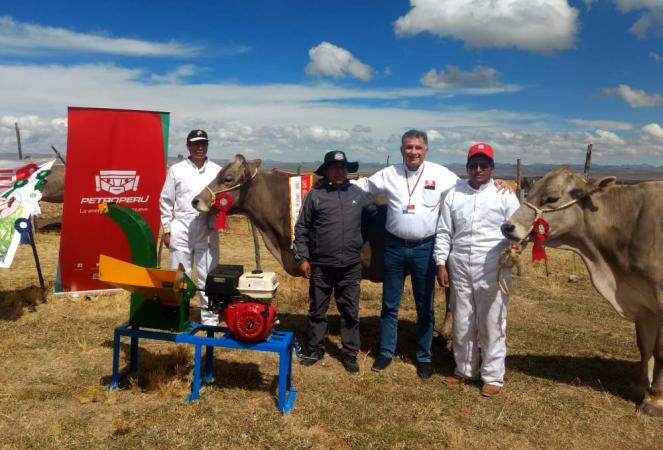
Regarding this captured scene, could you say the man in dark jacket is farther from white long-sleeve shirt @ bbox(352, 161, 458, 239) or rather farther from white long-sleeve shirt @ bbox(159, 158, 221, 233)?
white long-sleeve shirt @ bbox(159, 158, 221, 233)

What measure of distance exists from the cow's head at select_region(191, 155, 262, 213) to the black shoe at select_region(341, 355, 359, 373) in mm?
2157

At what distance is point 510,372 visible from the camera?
205 inches

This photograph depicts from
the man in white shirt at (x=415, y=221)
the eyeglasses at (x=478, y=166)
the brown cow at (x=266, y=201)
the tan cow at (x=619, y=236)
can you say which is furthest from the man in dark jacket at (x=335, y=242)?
the tan cow at (x=619, y=236)

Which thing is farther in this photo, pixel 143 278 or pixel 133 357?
pixel 133 357

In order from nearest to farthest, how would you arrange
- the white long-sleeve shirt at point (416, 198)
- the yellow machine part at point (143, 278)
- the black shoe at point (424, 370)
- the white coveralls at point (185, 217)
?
the yellow machine part at point (143, 278) < the white long-sleeve shirt at point (416, 198) < the black shoe at point (424, 370) < the white coveralls at point (185, 217)

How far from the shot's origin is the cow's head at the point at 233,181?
5.63m

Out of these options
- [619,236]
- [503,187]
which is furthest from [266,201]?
[619,236]

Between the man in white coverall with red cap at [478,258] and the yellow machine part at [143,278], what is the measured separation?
7.58 feet

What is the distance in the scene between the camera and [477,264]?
14.7ft

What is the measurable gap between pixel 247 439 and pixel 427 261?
230cm

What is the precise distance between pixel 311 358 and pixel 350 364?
414mm

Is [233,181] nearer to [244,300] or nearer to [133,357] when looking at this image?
[244,300]

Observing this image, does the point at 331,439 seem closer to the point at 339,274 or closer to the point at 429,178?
the point at 339,274

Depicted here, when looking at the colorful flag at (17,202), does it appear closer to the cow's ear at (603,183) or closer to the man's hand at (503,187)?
the man's hand at (503,187)
